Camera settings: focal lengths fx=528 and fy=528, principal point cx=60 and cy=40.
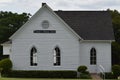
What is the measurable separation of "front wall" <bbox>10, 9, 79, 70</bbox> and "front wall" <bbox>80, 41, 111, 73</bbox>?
177 cm

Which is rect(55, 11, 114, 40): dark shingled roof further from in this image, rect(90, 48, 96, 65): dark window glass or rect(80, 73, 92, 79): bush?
rect(80, 73, 92, 79): bush

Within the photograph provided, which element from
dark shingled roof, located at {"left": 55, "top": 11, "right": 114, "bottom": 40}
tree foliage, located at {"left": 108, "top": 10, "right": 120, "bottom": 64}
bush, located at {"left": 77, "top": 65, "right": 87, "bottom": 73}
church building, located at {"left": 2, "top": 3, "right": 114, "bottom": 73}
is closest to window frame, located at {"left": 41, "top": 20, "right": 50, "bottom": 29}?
church building, located at {"left": 2, "top": 3, "right": 114, "bottom": 73}

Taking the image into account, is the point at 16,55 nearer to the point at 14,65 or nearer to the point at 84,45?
the point at 14,65

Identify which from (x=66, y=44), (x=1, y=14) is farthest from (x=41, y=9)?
(x=1, y=14)

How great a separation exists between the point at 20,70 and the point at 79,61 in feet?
20.8

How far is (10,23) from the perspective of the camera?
296ft

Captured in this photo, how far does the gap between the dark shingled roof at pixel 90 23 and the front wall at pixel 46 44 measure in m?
2.69

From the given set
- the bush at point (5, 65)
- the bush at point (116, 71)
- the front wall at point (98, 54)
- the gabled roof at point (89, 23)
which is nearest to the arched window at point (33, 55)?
the bush at point (5, 65)

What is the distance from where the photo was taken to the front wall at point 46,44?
182 ft

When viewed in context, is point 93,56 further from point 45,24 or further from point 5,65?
point 5,65

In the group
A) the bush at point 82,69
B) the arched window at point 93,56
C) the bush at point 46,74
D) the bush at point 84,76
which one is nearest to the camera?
the bush at point 84,76

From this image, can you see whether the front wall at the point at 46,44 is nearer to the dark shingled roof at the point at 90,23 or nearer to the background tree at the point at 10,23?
the dark shingled roof at the point at 90,23

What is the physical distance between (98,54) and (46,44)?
19.2ft

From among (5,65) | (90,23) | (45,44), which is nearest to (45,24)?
(45,44)
